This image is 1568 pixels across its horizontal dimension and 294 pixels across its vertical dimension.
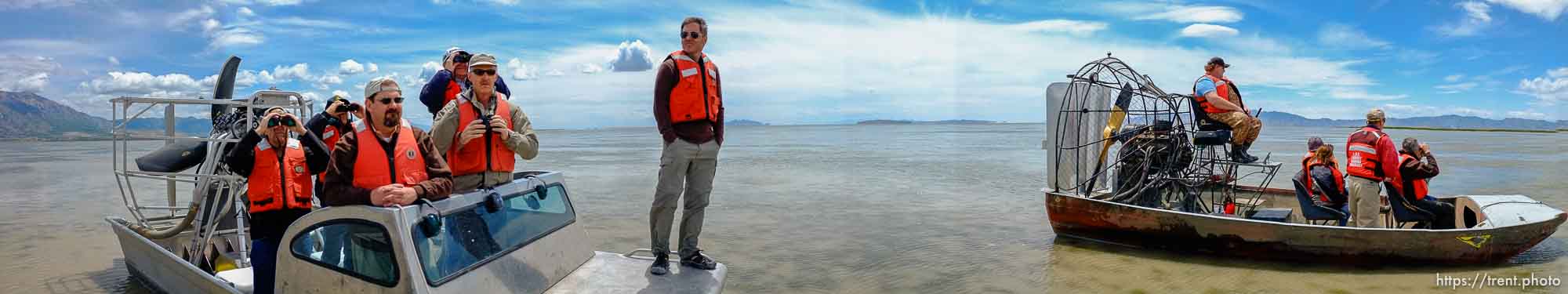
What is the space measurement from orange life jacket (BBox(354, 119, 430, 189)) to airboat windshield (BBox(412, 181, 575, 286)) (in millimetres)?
247

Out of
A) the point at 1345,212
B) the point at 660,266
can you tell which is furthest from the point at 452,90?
the point at 1345,212

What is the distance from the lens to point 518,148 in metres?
4.75

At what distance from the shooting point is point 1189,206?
380 inches

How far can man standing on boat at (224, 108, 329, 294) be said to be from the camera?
5.32 meters

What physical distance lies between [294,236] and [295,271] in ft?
0.60

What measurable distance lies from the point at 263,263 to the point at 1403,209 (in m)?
10.4

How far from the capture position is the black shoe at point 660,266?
506cm

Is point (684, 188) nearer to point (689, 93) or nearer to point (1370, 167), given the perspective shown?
point (689, 93)

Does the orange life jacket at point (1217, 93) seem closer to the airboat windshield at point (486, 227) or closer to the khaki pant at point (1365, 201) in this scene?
the khaki pant at point (1365, 201)

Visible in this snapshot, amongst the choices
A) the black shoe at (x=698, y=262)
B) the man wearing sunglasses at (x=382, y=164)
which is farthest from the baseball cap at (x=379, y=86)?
the black shoe at (x=698, y=262)

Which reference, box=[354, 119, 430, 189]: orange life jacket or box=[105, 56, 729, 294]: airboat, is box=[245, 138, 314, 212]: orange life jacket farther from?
box=[354, 119, 430, 189]: orange life jacket

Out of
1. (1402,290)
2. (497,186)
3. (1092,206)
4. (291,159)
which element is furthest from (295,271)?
(1402,290)

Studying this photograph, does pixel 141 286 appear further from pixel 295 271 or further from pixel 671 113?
pixel 671 113

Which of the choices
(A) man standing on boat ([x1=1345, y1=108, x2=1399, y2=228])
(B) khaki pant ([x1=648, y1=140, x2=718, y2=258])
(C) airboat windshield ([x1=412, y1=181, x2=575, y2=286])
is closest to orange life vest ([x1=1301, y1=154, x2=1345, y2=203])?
(A) man standing on boat ([x1=1345, y1=108, x2=1399, y2=228])
